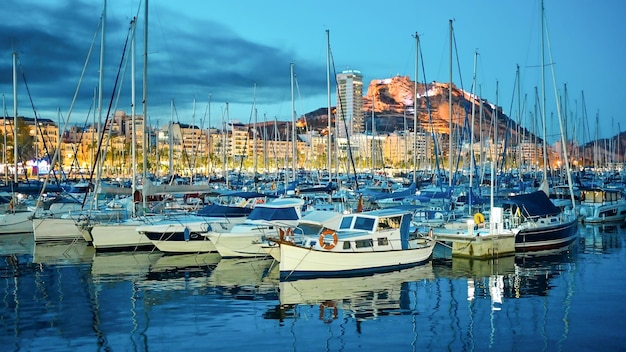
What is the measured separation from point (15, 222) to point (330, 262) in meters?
27.6

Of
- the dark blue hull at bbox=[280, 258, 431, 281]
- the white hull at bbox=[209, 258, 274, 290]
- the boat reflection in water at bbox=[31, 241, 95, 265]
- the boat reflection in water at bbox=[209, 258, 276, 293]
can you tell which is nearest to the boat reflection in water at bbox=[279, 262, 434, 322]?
the dark blue hull at bbox=[280, 258, 431, 281]

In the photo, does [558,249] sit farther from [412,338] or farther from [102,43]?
[102,43]

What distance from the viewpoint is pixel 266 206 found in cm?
3384

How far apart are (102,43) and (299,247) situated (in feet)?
74.1

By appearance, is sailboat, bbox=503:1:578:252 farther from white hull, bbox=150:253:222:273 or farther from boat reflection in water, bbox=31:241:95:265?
boat reflection in water, bbox=31:241:95:265

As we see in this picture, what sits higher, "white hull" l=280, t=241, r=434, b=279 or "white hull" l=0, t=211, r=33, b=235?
"white hull" l=0, t=211, r=33, b=235

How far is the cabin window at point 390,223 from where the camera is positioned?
92.9 feet

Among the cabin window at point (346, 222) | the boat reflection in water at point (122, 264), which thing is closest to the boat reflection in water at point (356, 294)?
the cabin window at point (346, 222)

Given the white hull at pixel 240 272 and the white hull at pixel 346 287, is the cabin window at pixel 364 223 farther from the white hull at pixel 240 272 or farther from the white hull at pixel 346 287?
the white hull at pixel 240 272

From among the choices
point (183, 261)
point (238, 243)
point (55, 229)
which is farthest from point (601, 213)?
point (55, 229)

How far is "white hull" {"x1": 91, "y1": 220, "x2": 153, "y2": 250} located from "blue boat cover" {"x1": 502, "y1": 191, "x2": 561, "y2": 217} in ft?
68.1

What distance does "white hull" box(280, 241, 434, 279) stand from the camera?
85.4 feet

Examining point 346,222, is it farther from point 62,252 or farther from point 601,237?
point 601,237

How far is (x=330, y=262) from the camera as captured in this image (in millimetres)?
26484
